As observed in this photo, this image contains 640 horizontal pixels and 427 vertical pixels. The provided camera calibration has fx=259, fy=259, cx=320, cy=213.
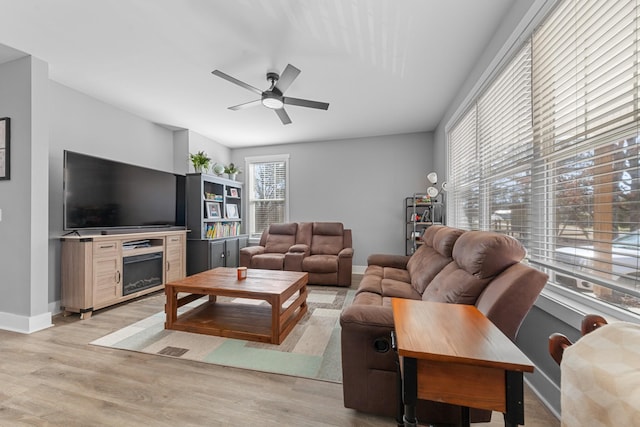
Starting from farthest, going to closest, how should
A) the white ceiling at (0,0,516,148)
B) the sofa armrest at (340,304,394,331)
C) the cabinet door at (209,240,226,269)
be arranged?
the cabinet door at (209,240,226,269)
the white ceiling at (0,0,516,148)
the sofa armrest at (340,304,394,331)

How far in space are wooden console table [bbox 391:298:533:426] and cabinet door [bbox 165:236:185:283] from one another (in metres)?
3.81

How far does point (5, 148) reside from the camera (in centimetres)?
254

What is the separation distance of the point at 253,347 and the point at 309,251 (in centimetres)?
257

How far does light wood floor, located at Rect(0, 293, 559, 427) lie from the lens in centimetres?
139

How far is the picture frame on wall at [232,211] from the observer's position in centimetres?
522

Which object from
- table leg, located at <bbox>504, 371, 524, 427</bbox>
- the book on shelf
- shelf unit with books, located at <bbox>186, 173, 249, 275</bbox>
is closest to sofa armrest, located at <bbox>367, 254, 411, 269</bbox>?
table leg, located at <bbox>504, 371, 524, 427</bbox>

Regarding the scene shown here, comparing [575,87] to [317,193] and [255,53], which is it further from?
[317,193]

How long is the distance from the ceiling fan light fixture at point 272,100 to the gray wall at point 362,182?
8.06 feet

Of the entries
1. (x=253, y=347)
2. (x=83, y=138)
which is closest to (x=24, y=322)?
(x=83, y=138)

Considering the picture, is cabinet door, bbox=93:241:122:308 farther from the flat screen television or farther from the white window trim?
the white window trim

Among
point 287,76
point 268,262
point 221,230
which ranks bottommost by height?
point 268,262

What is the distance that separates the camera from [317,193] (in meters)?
5.32

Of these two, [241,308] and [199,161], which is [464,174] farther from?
[199,161]

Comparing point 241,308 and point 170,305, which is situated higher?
point 170,305
